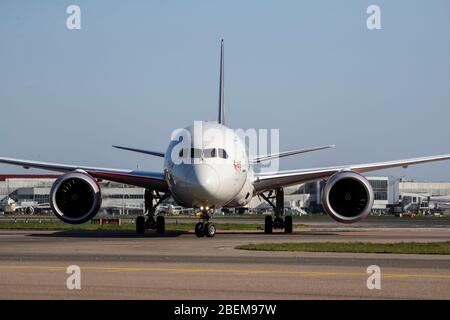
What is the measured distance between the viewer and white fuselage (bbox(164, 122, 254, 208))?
30203 mm

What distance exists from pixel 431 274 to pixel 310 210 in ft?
324

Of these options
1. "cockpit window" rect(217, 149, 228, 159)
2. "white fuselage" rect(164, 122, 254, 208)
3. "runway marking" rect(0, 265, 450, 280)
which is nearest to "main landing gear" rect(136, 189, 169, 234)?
"white fuselage" rect(164, 122, 254, 208)

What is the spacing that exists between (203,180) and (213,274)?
46.2ft

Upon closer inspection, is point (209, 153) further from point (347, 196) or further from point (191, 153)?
point (347, 196)

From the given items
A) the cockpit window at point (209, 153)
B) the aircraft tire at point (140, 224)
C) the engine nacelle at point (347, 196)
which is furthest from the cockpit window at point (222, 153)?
the aircraft tire at point (140, 224)

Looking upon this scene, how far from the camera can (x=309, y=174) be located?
3547cm

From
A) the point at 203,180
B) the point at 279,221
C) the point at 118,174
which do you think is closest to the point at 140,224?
the point at 118,174

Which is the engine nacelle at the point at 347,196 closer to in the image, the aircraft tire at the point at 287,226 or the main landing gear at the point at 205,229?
the main landing gear at the point at 205,229

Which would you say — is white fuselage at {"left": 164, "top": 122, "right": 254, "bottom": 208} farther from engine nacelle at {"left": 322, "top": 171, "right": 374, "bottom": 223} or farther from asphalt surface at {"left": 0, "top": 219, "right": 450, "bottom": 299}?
asphalt surface at {"left": 0, "top": 219, "right": 450, "bottom": 299}

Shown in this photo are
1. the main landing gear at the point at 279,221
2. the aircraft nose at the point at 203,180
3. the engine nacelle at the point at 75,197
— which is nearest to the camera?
the aircraft nose at the point at 203,180

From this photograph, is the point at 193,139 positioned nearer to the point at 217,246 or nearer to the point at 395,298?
the point at 217,246

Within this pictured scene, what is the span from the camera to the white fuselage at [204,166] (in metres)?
30.2

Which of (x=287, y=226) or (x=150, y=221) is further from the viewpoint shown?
(x=287, y=226)

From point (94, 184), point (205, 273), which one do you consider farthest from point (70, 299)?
point (94, 184)
